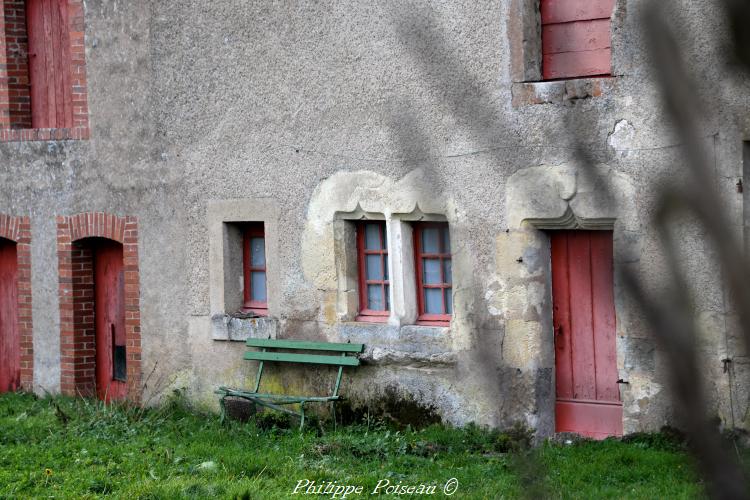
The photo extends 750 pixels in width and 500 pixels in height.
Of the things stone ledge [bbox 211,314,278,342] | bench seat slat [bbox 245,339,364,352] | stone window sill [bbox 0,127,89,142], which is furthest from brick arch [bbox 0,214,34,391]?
bench seat slat [bbox 245,339,364,352]

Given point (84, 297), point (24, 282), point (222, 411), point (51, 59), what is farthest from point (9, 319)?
point (222, 411)

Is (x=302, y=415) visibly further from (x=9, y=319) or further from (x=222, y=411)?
(x=9, y=319)

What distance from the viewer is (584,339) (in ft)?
27.5

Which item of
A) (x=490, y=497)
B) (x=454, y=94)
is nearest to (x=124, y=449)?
(x=490, y=497)

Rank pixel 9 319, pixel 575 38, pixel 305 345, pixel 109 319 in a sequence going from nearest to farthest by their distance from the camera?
pixel 575 38
pixel 305 345
pixel 109 319
pixel 9 319

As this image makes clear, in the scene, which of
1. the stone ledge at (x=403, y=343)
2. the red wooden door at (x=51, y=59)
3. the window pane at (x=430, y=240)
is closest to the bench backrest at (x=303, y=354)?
the stone ledge at (x=403, y=343)

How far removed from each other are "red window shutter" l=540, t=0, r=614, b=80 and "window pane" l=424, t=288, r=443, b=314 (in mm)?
2107

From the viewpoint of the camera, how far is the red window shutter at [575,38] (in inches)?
315

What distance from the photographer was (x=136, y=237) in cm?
1073

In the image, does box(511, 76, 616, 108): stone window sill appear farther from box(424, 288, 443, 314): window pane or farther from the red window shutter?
box(424, 288, 443, 314): window pane

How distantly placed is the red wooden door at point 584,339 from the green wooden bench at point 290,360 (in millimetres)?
1834

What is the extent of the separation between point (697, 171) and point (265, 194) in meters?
8.20

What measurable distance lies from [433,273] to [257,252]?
205 cm

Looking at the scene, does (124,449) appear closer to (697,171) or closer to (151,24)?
(151,24)
